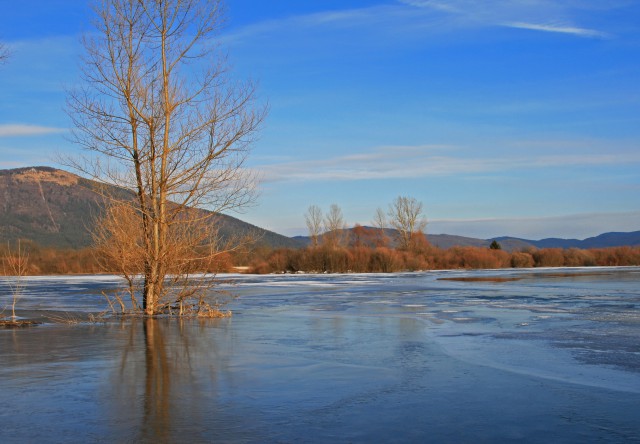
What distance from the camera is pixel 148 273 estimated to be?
17.8m

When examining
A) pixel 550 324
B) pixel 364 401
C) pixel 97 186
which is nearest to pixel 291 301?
pixel 97 186

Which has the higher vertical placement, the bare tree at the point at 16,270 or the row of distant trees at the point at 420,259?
the row of distant trees at the point at 420,259

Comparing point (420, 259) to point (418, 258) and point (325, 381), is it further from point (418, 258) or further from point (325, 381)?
point (325, 381)

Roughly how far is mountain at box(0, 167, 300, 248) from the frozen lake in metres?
126

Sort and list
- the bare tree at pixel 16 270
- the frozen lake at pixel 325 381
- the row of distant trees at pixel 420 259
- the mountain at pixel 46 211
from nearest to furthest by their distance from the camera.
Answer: the frozen lake at pixel 325 381 < the bare tree at pixel 16 270 < the row of distant trees at pixel 420 259 < the mountain at pixel 46 211

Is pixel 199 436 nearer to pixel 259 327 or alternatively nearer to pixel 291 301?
pixel 259 327

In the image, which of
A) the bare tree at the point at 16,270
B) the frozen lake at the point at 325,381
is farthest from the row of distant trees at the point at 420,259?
the frozen lake at the point at 325,381

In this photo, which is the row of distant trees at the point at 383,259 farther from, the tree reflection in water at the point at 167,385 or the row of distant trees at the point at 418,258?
the tree reflection in water at the point at 167,385

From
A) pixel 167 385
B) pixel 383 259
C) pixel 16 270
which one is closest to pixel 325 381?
pixel 167 385

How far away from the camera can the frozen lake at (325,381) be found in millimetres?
6246

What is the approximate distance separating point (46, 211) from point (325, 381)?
17464 centimetres

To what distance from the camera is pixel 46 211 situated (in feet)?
554

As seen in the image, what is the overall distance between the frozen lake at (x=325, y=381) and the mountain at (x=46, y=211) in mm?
126095

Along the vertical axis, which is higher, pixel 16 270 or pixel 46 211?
pixel 46 211
